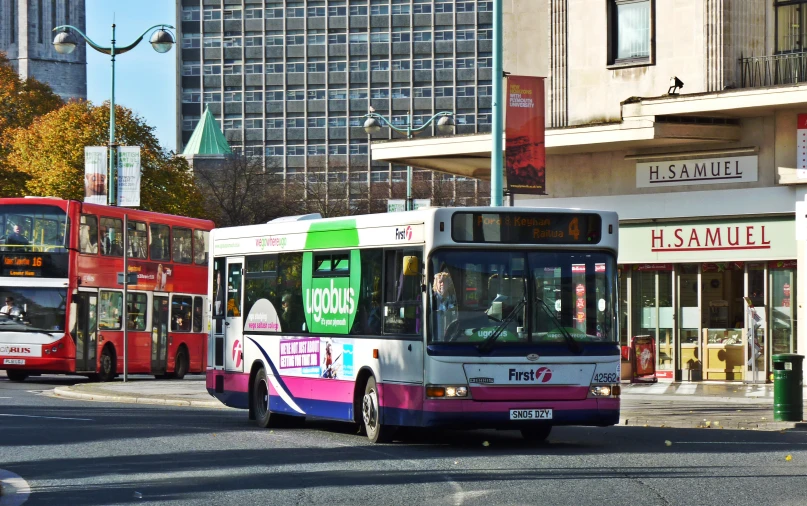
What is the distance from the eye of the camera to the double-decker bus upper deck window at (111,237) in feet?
112

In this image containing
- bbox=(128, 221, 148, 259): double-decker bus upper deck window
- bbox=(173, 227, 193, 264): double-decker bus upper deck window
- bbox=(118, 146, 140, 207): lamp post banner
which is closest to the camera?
bbox=(128, 221, 148, 259): double-decker bus upper deck window

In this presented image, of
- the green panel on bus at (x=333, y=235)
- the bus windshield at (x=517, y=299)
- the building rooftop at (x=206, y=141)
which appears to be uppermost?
the building rooftop at (x=206, y=141)

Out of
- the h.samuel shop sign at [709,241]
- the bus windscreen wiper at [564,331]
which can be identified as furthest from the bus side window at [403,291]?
the h.samuel shop sign at [709,241]

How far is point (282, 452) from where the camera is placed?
15336 mm

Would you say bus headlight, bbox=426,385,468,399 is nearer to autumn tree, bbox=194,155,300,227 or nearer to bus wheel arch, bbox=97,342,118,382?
bus wheel arch, bbox=97,342,118,382

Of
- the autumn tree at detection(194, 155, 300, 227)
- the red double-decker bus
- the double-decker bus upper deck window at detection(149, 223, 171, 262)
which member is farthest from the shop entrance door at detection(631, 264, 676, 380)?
the autumn tree at detection(194, 155, 300, 227)

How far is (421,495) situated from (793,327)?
1784 cm

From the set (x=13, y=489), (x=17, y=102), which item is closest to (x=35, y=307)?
(x=13, y=489)

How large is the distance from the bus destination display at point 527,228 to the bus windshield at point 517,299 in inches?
5.8

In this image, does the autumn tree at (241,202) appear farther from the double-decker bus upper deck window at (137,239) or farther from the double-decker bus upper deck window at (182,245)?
the double-decker bus upper deck window at (137,239)

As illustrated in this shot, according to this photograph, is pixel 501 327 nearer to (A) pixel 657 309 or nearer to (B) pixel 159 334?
(A) pixel 657 309

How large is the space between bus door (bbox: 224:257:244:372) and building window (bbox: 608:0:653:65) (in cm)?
1158

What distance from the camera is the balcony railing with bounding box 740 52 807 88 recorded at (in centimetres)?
2709

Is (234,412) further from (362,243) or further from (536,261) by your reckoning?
(536,261)
